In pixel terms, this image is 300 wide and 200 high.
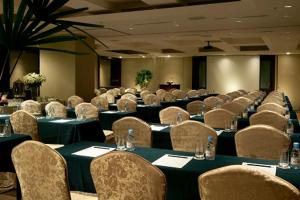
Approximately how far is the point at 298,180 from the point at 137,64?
22553mm

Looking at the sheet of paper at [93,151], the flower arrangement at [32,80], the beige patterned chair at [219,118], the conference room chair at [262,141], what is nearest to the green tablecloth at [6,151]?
the sheet of paper at [93,151]

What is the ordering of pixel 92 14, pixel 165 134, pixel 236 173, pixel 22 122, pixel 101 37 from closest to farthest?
Result: pixel 236 173 → pixel 165 134 → pixel 22 122 → pixel 92 14 → pixel 101 37

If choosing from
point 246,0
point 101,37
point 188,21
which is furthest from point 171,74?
point 246,0

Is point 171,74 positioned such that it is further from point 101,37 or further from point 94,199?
point 94,199

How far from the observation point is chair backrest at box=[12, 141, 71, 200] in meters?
2.67

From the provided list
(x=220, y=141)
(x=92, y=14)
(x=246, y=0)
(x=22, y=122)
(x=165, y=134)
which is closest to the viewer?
(x=220, y=141)

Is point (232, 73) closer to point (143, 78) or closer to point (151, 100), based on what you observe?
point (143, 78)

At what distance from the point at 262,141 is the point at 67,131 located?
3.32 m

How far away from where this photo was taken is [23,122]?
5797 millimetres

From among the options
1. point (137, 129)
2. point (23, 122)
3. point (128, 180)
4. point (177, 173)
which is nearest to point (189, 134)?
point (137, 129)

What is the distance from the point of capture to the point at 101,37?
45.7ft

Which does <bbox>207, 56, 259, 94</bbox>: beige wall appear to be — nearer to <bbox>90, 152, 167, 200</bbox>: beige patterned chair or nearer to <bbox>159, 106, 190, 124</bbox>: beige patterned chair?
<bbox>159, 106, 190, 124</bbox>: beige patterned chair

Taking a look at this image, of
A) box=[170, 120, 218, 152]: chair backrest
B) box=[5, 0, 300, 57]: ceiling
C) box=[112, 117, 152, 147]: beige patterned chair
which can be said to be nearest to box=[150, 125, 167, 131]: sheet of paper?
box=[112, 117, 152, 147]: beige patterned chair

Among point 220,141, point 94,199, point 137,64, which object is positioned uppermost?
point 137,64
